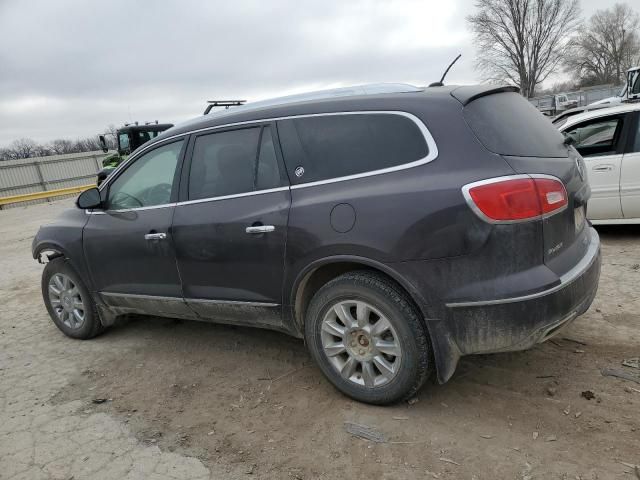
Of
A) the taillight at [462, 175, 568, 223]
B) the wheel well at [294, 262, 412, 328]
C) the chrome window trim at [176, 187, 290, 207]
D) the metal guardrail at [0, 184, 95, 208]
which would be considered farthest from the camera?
the metal guardrail at [0, 184, 95, 208]

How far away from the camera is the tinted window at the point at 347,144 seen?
2.89 meters

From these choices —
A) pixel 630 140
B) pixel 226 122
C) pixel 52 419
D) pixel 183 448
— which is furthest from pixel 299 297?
pixel 630 140

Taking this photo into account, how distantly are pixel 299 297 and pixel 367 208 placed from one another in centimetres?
80

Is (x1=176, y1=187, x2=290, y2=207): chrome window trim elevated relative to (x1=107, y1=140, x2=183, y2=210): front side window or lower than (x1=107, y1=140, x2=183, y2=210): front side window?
lower

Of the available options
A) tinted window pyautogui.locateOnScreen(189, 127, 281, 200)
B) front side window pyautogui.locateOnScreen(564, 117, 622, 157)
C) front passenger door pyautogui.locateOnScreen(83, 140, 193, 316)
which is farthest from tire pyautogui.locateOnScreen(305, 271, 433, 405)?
front side window pyautogui.locateOnScreen(564, 117, 622, 157)

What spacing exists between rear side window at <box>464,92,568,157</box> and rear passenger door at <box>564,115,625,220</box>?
334cm

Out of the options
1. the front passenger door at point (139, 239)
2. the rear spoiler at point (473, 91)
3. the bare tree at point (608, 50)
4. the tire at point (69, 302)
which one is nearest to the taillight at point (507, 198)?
the rear spoiler at point (473, 91)

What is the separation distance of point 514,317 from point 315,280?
1.22 metres

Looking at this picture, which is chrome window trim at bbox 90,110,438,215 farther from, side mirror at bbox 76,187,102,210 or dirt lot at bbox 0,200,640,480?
dirt lot at bbox 0,200,640,480

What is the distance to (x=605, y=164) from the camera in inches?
242

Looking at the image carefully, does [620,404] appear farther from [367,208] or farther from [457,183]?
[367,208]

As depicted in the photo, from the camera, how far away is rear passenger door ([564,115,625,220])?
610cm

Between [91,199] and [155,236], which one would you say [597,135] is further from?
[91,199]

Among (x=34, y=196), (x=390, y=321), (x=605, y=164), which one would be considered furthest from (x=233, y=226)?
(x=34, y=196)
